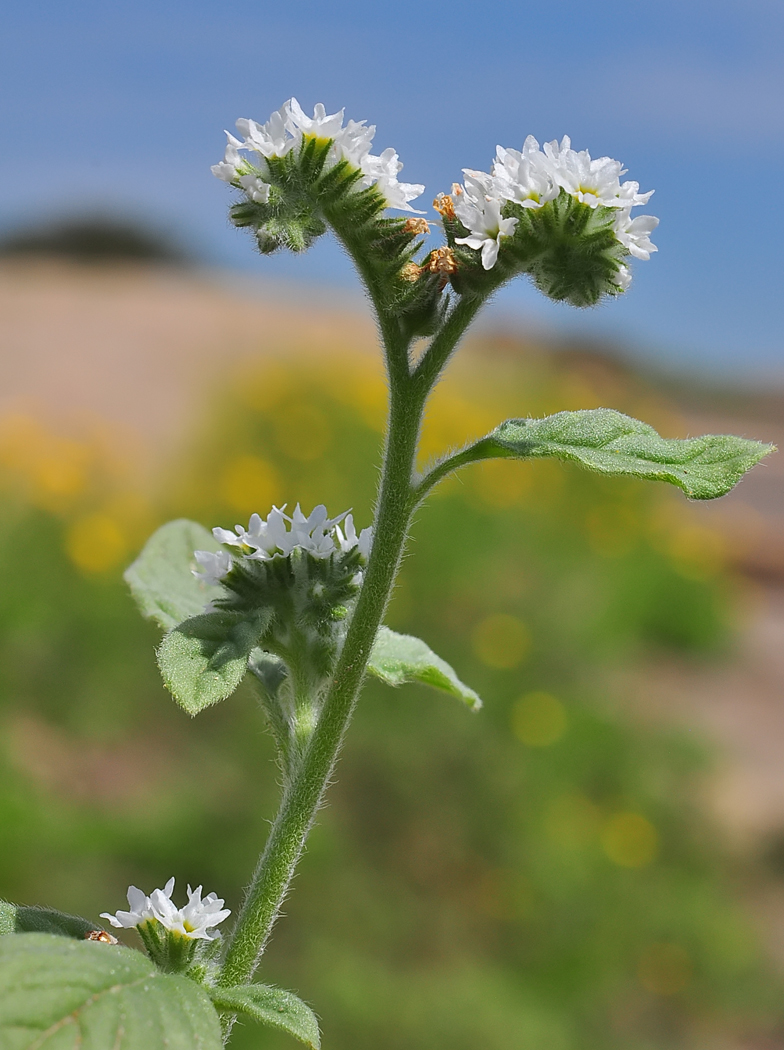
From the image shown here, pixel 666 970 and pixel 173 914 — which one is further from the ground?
pixel 173 914

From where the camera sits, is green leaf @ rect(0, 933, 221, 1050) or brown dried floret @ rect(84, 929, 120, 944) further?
brown dried floret @ rect(84, 929, 120, 944)

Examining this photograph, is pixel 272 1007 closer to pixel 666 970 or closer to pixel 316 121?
pixel 316 121

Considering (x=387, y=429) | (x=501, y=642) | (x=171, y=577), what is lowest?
(x=171, y=577)

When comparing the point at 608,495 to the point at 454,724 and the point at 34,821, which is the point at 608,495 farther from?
the point at 34,821

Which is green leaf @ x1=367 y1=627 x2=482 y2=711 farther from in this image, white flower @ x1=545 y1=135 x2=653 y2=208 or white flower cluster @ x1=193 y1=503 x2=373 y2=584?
white flower @ x1=545 y1=135 x2=653 y2=208

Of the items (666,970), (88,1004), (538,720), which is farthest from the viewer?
(538,720)

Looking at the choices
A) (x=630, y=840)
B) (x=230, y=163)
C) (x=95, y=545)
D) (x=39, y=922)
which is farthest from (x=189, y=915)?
(x=95, y=545)

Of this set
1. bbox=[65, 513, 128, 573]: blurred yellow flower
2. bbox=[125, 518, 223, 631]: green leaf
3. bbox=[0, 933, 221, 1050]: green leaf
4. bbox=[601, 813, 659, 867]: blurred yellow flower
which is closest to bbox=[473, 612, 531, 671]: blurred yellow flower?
bbox=[601, 813, 659, 867]: blurred yellow flower
